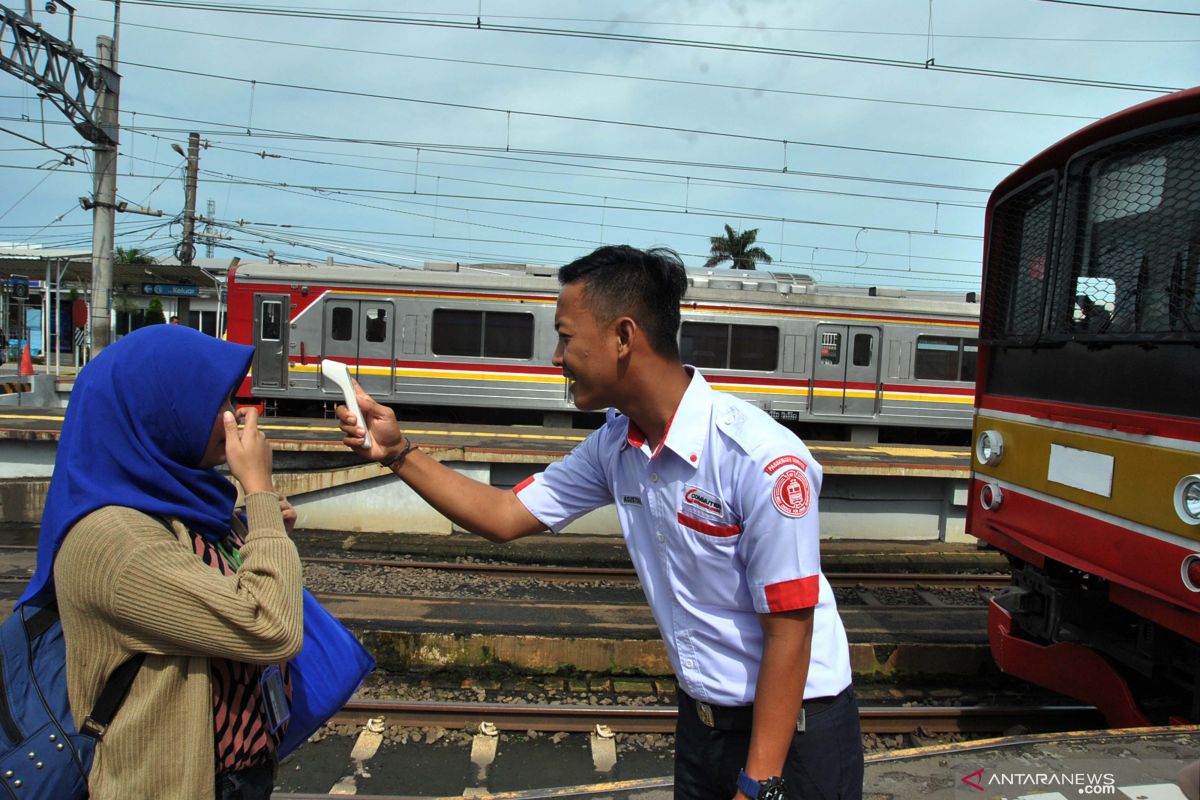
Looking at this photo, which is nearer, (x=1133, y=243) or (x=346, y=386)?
(x=346, y=386)

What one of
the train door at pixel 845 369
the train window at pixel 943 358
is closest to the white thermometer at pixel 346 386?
the train door at pixel 845 369

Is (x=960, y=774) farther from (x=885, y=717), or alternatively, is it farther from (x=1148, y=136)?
(x=1148, y=136)

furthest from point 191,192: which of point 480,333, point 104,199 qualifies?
point 480,333

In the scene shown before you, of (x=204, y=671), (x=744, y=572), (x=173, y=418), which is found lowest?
(x=204, y=671)

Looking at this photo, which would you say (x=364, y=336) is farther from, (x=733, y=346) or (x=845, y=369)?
(x=845, y=369)

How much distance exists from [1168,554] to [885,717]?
2.15 m

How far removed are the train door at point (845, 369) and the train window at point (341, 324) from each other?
27.2 feet

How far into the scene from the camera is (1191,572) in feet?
9.00

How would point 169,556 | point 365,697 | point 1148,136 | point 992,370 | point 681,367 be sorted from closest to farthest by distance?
point 169,556 < point 681,367 < point 1148,136 < point 992,370 < point 365,697

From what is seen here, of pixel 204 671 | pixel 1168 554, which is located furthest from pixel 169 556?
pixel 1168 554

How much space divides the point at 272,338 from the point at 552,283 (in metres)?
4.99

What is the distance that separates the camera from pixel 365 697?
4730 millimetres

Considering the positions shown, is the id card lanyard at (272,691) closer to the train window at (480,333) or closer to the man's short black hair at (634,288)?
the man's short black hair at (634,288)

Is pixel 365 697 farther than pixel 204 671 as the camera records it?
Yes
